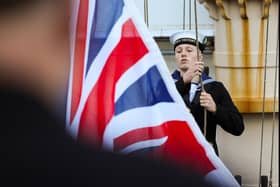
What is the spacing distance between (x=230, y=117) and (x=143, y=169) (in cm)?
281

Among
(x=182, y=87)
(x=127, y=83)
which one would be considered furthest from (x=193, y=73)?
(x=127, y=83)

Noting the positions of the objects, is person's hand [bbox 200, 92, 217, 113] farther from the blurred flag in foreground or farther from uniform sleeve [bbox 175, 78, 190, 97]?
the blurred flag in foreground

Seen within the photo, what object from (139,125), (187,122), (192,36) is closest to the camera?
(139,125)

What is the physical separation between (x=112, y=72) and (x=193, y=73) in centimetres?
134

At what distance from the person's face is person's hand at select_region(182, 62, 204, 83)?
0.02 m

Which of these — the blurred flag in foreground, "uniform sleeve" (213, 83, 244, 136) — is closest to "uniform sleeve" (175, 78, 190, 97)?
"uniform sleeve" (213, 83, 244, 136)

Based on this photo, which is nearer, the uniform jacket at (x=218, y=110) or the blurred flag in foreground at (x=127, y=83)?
the blurred flag in foreground at (x=127, y=83)

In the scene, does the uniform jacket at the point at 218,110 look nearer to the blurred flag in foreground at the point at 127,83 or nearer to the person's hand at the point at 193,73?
the person's hand at the point at 193,73

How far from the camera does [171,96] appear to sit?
2.96 meters

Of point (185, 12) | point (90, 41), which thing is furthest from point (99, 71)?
point (185, 12)

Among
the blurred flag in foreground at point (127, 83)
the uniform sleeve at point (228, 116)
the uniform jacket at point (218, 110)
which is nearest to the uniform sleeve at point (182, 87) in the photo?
the uniform jacket at point (218, 110)

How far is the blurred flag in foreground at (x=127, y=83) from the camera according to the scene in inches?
96.6

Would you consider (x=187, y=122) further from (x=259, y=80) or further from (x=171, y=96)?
(x=259, y=80)

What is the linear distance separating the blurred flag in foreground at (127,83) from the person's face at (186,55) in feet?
3.33
